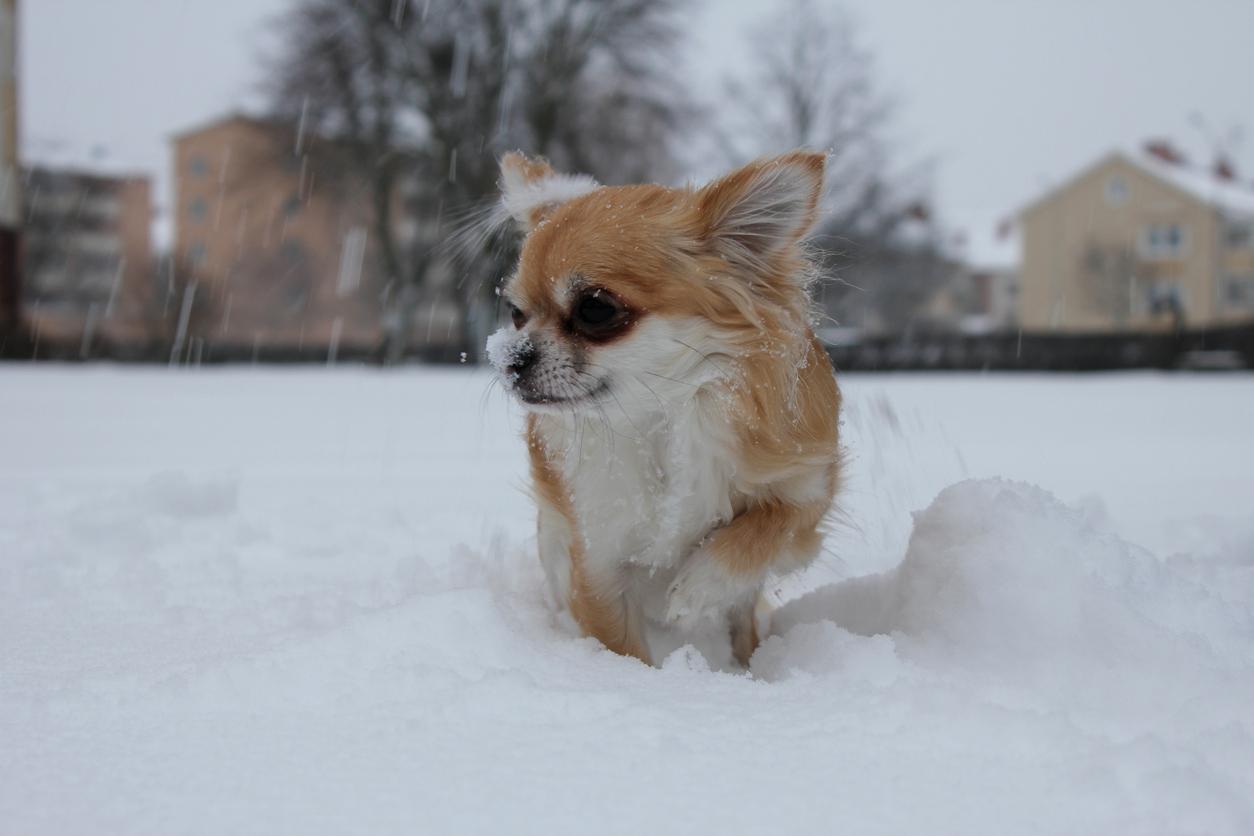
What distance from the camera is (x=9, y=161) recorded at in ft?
58.3

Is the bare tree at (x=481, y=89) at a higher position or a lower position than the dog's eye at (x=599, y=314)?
higher

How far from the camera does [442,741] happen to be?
1.59 metres

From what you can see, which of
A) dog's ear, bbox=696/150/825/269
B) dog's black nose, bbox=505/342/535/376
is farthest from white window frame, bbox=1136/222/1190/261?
dog's black nose, bbox=505/342/535/376

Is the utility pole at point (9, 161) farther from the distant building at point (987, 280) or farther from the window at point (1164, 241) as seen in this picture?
the distant building at point (987, 280)

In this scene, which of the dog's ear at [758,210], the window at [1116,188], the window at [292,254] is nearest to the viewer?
the dog's ear at [758,210]

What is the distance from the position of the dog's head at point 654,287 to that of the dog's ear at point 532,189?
0.92 ft

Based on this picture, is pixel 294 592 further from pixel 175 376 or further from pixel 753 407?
pixel 175 376

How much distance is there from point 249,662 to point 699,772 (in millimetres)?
914

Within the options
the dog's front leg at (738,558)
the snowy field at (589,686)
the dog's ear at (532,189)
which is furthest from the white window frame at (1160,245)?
the dog's front leg at (738,558)

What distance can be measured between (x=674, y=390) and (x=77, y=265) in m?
51.4

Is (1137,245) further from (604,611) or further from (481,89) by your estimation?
(604,611)

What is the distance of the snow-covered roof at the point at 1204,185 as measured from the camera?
144 feet

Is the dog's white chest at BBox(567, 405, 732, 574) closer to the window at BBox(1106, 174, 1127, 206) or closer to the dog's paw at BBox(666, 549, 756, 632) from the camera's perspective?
the dog's paw at BBox(666, 549, 756, 632)

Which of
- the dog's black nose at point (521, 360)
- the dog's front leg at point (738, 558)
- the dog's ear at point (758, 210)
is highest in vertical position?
the dog's ear at point (758, 210)
